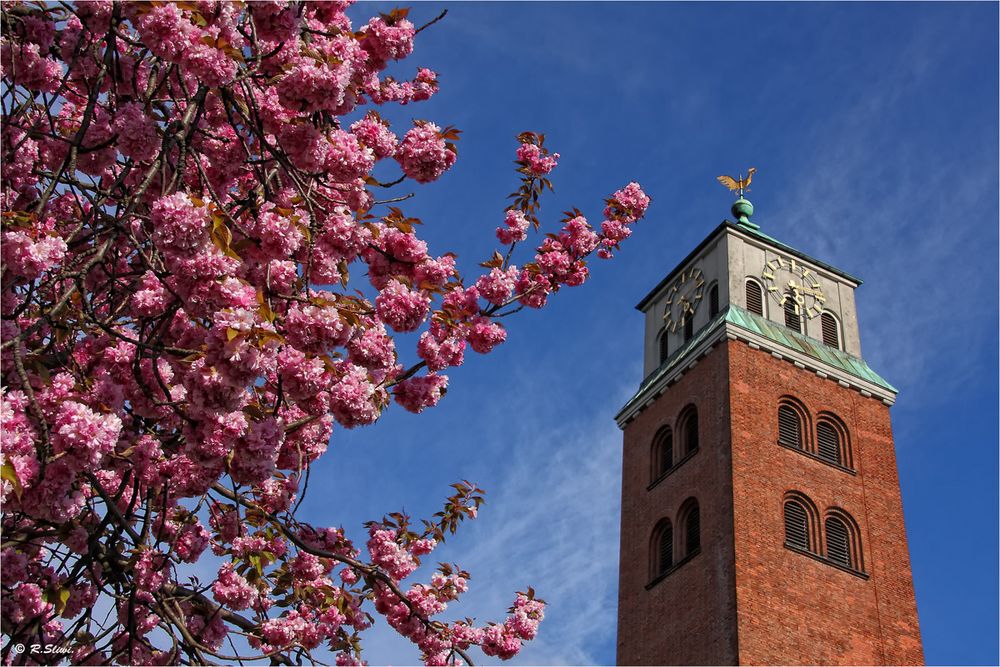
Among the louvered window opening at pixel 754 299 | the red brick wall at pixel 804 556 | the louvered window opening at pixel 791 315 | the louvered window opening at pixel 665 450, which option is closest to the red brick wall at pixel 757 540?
the red brick wall at pixel 804 556

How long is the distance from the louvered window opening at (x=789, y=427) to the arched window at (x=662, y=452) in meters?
2.47

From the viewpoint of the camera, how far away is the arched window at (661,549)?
2552cm

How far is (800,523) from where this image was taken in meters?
24.8

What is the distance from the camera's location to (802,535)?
24.5 metres

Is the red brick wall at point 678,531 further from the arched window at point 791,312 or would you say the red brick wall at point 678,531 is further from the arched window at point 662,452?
the arched window at point 791,312

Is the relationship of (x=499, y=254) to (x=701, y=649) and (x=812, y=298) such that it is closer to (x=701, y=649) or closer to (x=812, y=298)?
(x=701, y=649)

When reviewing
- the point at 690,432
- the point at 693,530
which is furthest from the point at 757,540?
the point at 690,432

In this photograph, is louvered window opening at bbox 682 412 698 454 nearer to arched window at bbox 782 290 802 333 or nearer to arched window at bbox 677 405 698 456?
arched window at bbox 677 405 698 456

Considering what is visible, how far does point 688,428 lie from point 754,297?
396 centimetres

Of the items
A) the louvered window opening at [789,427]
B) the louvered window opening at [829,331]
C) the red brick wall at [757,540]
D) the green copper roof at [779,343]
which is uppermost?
the louvered window opening at [829,331]

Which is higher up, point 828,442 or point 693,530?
point 828,442

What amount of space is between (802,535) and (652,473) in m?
4.17

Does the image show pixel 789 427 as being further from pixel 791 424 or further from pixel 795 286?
pixel 795 286

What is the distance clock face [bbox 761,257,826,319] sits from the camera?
97.4 feet
